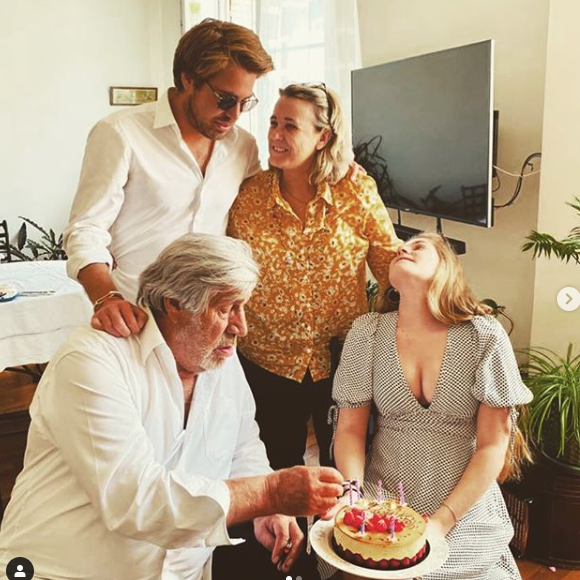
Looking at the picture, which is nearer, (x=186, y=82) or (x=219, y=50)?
(x=219, y=50)

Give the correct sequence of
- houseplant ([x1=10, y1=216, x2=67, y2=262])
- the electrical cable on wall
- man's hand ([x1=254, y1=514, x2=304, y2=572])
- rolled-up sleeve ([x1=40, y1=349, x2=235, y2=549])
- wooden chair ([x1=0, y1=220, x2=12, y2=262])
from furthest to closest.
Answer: houseplant ([x1=10, y1=216, x2=67, y2=262]) < wooden chair ([x1=0, y1=220, x2=12, y2=262]) < the electrical cable on wall < man's hand ([x1=254, y1=514, x2=304, y2=572]) < rolled-up sleeve ([x1=40, y1=349, x2=235, y2=549])

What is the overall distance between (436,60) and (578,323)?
1.17 m

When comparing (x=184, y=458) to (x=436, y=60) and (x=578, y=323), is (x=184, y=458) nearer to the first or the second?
(x=578, y=323)

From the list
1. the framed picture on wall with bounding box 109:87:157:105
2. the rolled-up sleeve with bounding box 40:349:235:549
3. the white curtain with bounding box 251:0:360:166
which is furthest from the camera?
the framed picture on wall with bounding box 109:87:157:105

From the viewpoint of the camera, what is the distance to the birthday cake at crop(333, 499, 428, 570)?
56.7 inches

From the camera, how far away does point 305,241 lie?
1.98m

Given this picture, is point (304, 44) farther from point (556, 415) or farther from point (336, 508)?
point (336, 508)

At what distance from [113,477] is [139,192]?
860mm

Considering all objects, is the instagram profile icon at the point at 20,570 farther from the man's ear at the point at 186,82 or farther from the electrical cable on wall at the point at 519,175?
the electrical cable on wall at the point at 519,175

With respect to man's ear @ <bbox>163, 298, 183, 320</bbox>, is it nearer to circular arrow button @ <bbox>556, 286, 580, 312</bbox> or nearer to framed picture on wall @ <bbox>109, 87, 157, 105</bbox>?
circular arrow button @ <bbox>556, 286, 580, 312</bbox>

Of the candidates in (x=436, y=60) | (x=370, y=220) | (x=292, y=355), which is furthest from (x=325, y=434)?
(x=436, y=60)

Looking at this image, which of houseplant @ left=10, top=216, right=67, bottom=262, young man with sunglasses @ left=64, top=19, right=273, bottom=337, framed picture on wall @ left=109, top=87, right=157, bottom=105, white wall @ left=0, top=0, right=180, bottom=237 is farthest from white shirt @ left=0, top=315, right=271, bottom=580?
framed picture on wall @ left=109, top=87, right=157, bottom=105

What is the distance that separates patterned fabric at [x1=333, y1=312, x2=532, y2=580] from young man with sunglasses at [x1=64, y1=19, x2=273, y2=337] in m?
0.53

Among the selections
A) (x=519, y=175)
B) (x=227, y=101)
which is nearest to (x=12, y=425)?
(x=227, y=101)
